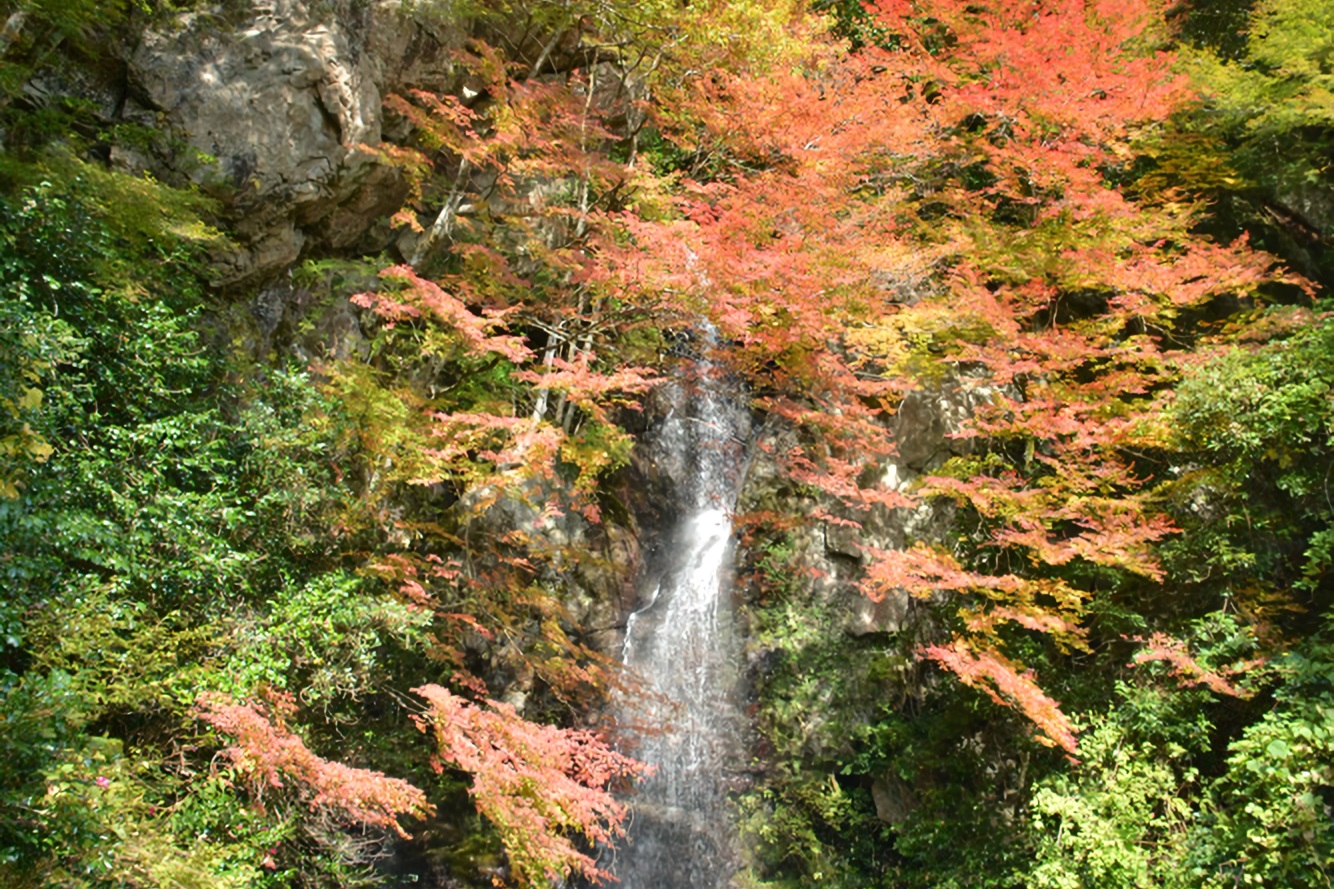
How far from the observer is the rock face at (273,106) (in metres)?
7.94

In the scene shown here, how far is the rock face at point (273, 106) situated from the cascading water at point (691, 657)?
17.8 ft

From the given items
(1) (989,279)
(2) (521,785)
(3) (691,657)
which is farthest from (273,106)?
(3) (691,657)

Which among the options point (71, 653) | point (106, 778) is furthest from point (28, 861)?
point (71, 653)

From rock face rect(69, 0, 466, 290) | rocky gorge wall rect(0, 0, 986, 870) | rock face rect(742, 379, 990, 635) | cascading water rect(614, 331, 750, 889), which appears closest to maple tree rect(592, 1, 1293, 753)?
rock face rect(742, 379, 990, 635)

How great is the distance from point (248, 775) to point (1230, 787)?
815 cm

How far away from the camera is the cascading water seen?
34.0 feet

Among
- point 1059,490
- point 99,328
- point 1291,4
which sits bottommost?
point 99,328

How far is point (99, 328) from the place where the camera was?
5.64m

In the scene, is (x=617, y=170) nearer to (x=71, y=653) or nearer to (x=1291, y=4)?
(x=71, y=653)

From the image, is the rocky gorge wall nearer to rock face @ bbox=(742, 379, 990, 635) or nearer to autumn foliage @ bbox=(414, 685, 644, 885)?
rock face @ bbox=(742, 379, 990, 635)

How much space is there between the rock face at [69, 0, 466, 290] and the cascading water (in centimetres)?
542

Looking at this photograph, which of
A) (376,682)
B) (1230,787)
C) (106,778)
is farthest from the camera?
(376,682)

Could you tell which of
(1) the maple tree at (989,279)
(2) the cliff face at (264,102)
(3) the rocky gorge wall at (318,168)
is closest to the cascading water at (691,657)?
(3) the rocky gorge wall at (318,168)

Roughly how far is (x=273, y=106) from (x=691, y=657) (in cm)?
965
